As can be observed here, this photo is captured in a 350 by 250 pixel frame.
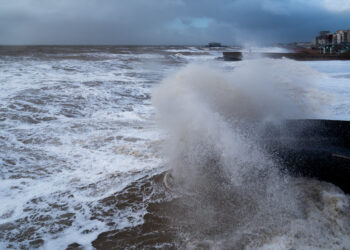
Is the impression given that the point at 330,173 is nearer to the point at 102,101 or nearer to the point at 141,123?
the point at 141,123

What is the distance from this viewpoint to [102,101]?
27.8ft

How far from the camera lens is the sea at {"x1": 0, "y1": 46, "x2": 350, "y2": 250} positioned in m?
2.61

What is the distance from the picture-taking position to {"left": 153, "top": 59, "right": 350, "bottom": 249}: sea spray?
2555 millimetres

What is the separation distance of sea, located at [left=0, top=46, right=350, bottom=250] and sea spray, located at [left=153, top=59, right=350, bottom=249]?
0.04 feet

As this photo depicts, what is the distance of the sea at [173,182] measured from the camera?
103 inches

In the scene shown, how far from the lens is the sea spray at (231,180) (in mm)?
2555

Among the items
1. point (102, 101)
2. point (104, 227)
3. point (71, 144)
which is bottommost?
point (104, 227)

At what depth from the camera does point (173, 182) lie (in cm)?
356

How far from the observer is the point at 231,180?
134 inches

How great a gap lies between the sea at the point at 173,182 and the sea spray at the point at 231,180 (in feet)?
0.04

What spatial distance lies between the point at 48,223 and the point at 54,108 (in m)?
5.24

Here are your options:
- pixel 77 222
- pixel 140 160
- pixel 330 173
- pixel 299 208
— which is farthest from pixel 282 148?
pixel 77 222

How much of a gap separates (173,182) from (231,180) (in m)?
0.76

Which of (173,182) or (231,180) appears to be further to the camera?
(173,182)
